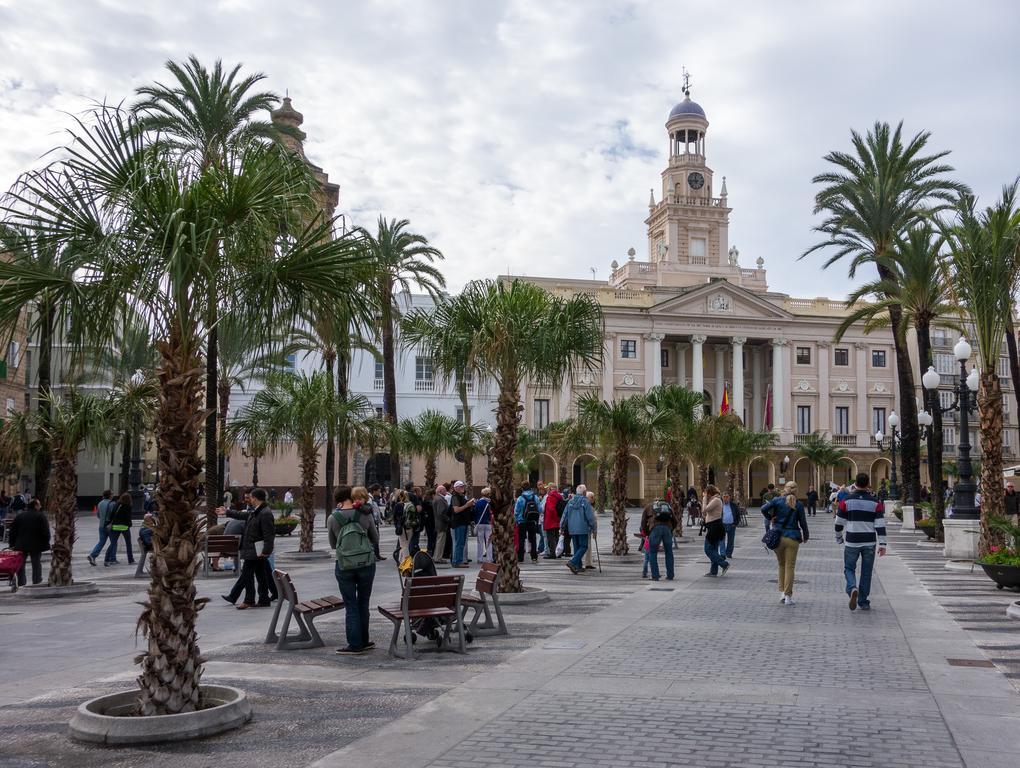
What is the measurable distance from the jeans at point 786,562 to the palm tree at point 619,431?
886cm

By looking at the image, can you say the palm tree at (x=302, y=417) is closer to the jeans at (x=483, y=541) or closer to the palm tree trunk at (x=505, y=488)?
the jeans at (x=483, y=541)

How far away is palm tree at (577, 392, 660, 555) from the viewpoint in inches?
947

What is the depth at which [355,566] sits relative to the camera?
33.2ft

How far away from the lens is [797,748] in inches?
261

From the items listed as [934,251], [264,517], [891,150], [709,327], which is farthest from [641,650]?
[709,327]

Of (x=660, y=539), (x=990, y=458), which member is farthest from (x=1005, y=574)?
(x=660, y=539)

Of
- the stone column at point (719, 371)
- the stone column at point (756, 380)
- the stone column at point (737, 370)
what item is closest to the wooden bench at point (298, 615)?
the stone column at point (737, 370)

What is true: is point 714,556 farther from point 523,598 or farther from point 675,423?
point 675,423

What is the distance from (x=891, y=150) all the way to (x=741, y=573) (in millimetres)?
20338

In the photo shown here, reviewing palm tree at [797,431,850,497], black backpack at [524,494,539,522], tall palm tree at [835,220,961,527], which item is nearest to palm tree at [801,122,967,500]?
tall palm tree at [835,220,961,527]

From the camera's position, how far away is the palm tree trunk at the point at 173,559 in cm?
719

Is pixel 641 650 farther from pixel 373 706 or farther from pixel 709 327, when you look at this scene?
pixel 709 327

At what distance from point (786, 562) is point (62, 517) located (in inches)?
438

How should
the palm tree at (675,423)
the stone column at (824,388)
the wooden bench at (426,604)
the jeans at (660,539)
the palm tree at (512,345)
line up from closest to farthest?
the wooden bench at (426,604) → the palm tree at (512,345) → the jeans at (660,539) → the palm tree at (675,423) → the stone column at (824,388)
